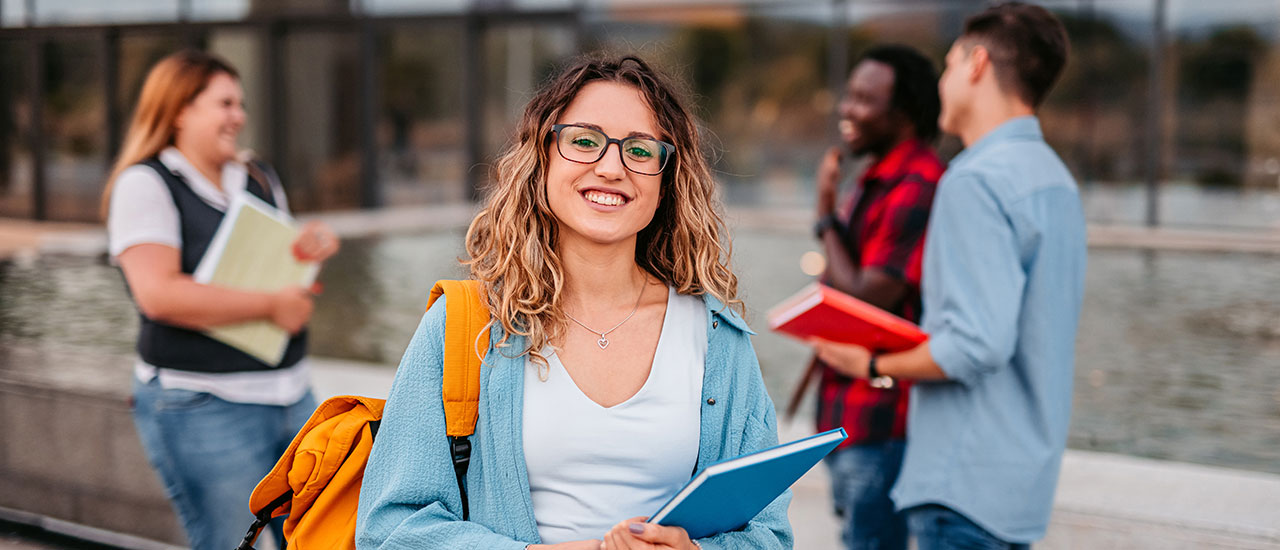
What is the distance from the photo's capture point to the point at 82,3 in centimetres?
1666

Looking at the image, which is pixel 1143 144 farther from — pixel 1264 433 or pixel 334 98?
pixel 334 98

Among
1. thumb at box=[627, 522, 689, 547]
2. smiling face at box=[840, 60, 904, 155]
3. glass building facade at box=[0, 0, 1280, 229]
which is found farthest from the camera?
glass building facade at box=[0, 0, 1280, 229]

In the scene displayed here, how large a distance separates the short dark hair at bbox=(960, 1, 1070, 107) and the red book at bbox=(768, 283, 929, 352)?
62cm

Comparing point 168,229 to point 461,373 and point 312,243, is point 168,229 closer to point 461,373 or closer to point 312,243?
point 312,243

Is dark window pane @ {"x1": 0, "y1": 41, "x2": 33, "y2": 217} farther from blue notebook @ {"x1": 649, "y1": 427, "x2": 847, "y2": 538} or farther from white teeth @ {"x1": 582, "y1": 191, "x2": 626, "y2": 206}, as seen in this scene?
blue notebook @ {"x1": 649, "y1": 427, "x2": 847, "y2": 538}

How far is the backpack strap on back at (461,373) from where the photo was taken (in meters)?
1.67

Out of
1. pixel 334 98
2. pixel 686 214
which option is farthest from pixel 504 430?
pixel 334 98

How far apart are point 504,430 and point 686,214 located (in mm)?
497

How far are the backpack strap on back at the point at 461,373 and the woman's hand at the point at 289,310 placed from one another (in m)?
1.45

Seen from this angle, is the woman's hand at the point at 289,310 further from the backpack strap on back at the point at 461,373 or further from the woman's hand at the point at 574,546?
the woman's hand at the point at 574,546

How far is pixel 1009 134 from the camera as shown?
254 centimetres

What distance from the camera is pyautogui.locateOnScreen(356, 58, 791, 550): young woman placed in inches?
→ 65.1

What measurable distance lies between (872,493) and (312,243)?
1741 mm

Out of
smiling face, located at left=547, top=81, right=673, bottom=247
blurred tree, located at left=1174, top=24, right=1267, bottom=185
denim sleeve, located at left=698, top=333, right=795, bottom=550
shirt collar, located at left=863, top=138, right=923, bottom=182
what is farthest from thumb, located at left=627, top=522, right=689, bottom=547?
blurred tree, located at left=1174, top=24, right=1267, bottom=185
